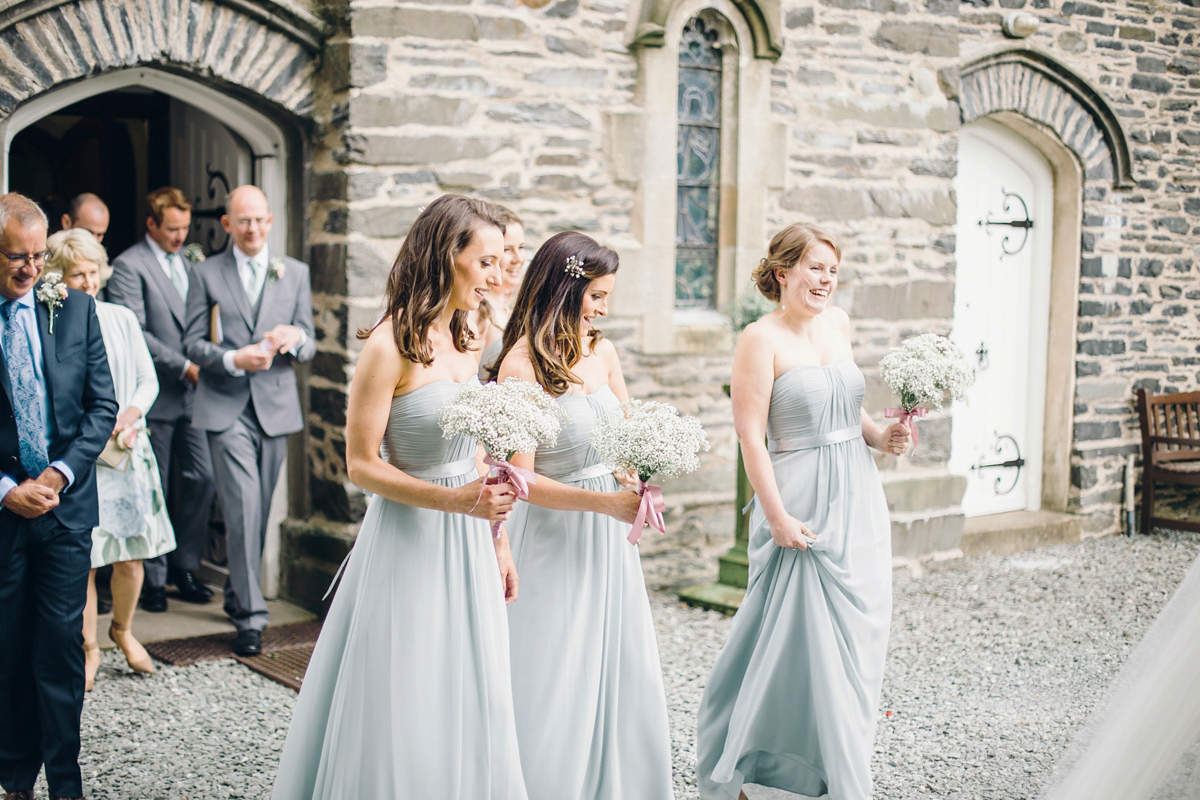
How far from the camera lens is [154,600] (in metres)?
6.57

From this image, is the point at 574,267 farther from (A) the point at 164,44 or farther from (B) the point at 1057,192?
(B) the point at 1057,192

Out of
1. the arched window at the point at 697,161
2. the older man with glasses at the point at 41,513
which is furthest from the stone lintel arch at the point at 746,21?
the older man with glasses at the point at 41,513

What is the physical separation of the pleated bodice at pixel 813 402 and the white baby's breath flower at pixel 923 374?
0.54 ft

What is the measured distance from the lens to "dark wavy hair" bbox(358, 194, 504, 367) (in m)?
3.09

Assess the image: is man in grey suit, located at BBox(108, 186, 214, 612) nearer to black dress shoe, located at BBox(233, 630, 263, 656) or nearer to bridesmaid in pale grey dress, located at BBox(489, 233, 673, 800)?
black dress shoe, located at BBox(233, 630, 263, 656)

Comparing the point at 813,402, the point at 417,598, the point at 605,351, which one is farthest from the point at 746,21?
the point at 417,598

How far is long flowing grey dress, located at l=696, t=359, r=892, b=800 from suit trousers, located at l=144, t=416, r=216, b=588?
329 cm

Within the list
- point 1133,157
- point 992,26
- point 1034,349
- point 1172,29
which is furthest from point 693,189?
point 1172,29

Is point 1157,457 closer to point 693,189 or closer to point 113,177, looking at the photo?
point 693,189

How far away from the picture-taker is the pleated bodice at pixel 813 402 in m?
4.07

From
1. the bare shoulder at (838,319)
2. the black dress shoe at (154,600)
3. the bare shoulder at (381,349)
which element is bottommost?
the black dress shoe at (154,600)

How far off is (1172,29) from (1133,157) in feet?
3.82

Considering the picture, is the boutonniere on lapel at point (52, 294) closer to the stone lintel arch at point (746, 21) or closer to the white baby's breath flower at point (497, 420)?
the white baby's breath flower at point (497, 420)

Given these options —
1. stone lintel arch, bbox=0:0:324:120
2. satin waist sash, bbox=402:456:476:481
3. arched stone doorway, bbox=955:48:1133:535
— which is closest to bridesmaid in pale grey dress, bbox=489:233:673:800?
satin waist sash, bbox=402:456:476:481
